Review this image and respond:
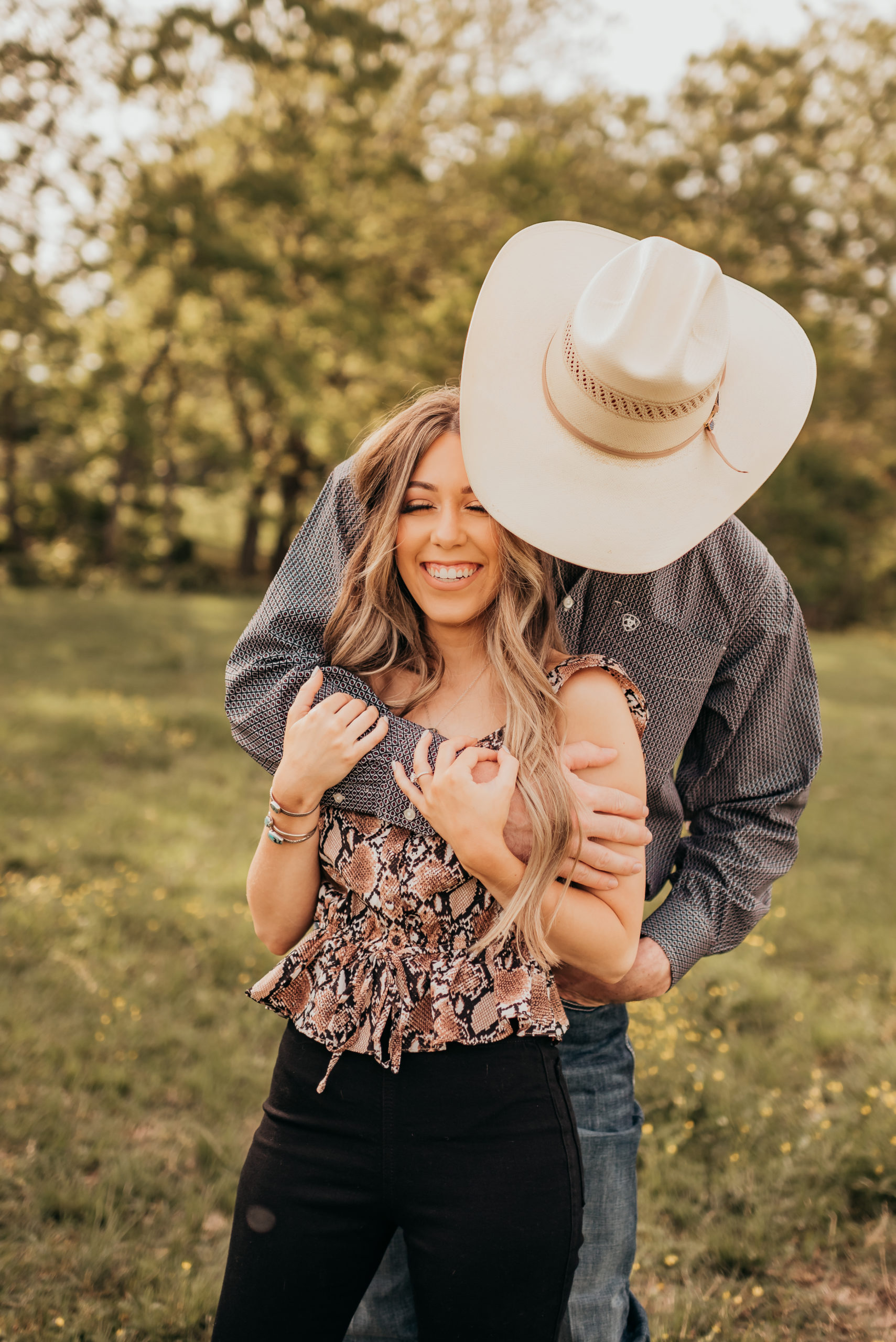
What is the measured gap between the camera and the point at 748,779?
254 cm

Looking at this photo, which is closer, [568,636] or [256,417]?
[568,636]

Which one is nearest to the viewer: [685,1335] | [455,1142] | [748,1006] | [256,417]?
[455,1142]

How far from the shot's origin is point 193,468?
31656 millimetres

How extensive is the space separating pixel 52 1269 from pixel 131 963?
7.10ft

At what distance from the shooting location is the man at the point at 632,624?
2.03 m

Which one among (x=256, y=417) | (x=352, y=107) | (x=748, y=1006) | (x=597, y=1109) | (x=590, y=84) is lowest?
(x=256, y=417)

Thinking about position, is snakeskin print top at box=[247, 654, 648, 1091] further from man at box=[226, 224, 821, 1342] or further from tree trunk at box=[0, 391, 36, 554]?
tree trunk at box=[0, 391, 36, 554]

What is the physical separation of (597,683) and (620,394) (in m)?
0.58

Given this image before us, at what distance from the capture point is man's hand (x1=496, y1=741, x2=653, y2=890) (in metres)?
1.97

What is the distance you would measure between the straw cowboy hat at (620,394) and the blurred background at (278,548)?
2.57 meters

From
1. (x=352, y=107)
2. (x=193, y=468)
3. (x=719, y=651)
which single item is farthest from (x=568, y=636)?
(x=193, y=468)

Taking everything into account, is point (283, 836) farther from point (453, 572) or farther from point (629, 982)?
point (629, 982)

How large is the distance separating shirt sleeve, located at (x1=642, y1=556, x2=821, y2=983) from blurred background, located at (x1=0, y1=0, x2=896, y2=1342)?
5.07 feet

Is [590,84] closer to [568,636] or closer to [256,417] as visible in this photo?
[256,417]
